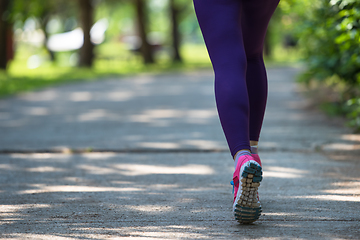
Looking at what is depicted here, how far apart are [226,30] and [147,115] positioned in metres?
4.84

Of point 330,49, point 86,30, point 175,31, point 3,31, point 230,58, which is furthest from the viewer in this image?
point 175,31

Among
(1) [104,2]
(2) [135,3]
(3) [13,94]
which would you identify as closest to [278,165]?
(3) [13,94]

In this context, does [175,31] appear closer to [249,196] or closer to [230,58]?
[230,58]

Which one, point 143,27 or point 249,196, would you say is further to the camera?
point 143,27

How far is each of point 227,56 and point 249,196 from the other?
0.71 m

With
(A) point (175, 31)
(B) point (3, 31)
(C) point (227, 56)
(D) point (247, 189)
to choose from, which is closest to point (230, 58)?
(C) point (227, 56)

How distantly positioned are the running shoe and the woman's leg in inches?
7.5

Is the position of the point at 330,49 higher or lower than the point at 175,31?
lower

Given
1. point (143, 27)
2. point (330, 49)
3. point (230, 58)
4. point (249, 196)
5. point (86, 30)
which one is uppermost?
point (143, 27)

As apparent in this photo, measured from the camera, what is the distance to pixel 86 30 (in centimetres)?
2300

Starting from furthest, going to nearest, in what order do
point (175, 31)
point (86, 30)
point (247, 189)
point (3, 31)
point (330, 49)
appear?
point (175, 31), point (86, 30), point (3, 31), point (330, 49), point (247, 189)

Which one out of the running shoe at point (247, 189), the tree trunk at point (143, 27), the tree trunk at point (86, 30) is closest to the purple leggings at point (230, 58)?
the running shoe at point (247, 189)

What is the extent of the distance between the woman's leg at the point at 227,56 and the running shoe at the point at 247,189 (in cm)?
19

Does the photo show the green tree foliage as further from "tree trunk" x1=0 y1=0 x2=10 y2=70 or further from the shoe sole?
"tree trunk" x1=0 y1=0 x2=10 y2=70
